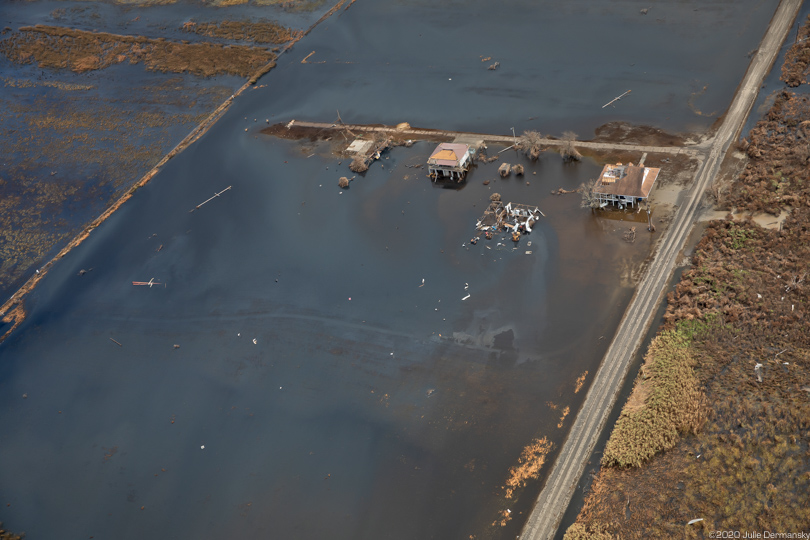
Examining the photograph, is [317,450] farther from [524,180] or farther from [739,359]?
[524,180]

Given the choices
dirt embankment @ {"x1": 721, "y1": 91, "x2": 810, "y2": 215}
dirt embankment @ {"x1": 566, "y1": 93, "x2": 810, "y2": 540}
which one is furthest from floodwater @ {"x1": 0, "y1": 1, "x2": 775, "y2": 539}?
dirt embankment @ {"x1": 721, "y1": 91, "x2": 810, "y2": 215}

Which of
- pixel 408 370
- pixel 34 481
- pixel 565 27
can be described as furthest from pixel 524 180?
pixel 34 481

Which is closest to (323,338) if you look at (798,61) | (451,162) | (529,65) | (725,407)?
(451,162)

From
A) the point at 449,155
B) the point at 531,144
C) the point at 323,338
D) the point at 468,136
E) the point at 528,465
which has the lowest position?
the point at 528,465

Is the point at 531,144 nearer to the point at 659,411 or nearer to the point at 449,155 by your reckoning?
the point at 449,155

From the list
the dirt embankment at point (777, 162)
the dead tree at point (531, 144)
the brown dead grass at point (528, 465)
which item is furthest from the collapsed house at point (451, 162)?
the brown dead grass at point (528, 465)

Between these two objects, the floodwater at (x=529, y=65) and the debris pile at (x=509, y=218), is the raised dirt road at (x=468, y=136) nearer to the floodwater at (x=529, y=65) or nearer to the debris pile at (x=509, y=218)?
the floodwater at (x=529, y=65)
